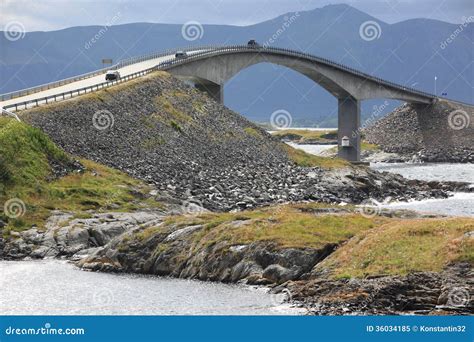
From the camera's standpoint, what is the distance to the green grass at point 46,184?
65312 mm

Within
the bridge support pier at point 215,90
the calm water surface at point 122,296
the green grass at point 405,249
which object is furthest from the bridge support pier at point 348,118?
the calm water surface at point 122,296

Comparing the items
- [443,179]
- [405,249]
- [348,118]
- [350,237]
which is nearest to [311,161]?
[443,179]

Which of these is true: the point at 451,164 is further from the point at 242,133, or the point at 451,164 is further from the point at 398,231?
the point at 398,231

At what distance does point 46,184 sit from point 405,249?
36154mm

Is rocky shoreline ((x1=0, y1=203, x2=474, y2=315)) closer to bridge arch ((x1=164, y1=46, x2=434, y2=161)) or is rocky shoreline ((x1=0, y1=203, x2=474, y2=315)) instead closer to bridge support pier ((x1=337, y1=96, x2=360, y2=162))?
bridge arch ((x1=164, y1=46, x2=434, y2=161))

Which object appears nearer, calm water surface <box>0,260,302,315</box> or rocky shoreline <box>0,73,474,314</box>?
calm water surface <box>0,260,302,315</box>

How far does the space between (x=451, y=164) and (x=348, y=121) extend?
74.4 ft

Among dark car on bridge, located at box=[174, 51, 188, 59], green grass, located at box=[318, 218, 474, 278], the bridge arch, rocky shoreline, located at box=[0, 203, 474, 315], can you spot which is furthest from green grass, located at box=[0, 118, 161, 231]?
dark car on bridge, located at box=[174, 51, 188, 59]

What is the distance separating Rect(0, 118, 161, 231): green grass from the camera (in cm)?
6531

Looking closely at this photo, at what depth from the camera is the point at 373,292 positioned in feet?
123

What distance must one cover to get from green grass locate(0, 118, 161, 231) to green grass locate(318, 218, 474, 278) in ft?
88.9

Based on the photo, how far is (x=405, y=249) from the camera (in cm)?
4203

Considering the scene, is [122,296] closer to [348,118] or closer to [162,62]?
[162,62]
